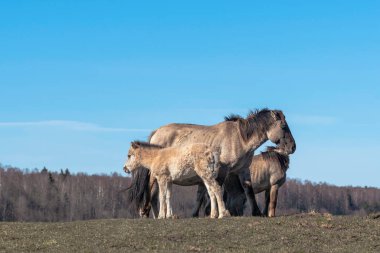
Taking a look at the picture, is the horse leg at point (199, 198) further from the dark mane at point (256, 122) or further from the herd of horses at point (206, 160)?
the dark mane at point (256, 122)

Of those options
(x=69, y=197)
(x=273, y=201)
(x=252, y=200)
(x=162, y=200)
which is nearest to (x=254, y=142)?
(x=252, y=200)

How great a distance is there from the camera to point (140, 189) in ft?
78.5

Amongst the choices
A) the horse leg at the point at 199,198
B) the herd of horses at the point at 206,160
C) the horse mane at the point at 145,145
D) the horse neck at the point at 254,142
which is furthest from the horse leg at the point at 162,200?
the horse neck at the point at 254,142

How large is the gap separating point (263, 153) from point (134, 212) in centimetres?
639

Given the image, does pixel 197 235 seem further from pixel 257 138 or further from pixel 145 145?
pixel 257 138

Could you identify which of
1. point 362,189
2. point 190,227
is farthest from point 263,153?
point 362,189

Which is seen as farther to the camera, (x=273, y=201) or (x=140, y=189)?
(x=273, y=201)

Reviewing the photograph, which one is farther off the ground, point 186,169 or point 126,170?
point 126,170

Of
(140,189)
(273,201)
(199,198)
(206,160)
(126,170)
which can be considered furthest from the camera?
(273,201)

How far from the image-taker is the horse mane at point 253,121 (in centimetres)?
2328

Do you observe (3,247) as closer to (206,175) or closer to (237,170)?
(206,175)

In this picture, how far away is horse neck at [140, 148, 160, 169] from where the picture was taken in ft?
74.6

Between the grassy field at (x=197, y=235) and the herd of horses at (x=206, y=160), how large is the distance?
6.12 feet

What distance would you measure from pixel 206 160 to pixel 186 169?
2.03 ft
